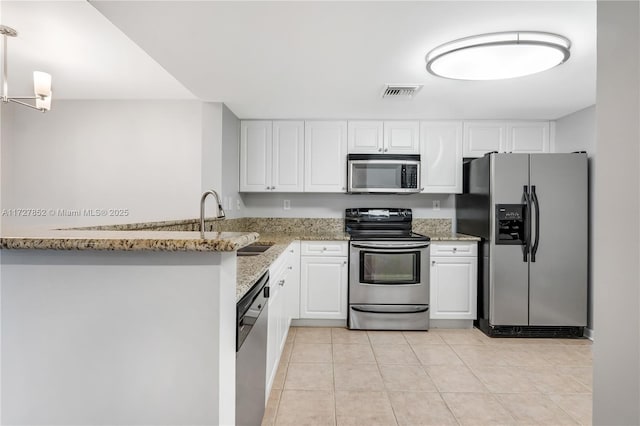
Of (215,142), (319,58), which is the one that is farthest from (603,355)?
(215,142)

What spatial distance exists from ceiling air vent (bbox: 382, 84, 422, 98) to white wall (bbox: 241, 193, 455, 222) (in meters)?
1.47

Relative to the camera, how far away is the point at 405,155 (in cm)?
378

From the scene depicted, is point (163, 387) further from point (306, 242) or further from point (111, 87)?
point (111, 87)

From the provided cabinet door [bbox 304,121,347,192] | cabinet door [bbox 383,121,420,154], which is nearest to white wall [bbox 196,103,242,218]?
cabinet door [bbox 304,121,347,192]

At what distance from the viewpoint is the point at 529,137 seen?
384cm

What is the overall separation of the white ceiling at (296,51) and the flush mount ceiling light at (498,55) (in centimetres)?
7

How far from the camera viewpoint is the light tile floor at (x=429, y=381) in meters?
2.04

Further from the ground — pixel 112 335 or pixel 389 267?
pixel 112 335

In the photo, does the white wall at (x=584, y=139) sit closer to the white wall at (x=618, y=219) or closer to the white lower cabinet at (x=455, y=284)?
the white lower cabinet at (x=455, y=284)

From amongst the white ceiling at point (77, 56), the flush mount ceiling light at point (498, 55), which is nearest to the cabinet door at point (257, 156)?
the white ceiling at point (77, 56)

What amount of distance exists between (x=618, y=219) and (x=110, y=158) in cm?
409

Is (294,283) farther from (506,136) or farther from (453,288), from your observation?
(506,136)

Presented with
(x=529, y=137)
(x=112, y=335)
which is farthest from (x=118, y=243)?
(x=529, y=137)

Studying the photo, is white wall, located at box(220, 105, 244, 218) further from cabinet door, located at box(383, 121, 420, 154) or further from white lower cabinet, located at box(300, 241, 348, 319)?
cabinet door, located at box(383, 121, 420, 154)
